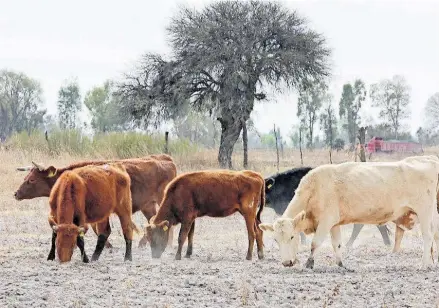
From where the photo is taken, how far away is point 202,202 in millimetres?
13391

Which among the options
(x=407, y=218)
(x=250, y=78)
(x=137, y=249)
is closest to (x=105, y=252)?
(x=137, y=249)

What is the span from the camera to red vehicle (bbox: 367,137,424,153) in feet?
232

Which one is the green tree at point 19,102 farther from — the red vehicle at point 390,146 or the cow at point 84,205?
the cow at point 84,205

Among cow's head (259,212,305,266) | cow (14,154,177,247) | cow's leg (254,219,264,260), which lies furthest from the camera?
cow (14,154,177,247)

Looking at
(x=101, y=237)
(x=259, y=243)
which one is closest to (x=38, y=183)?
(x=101, y=237)

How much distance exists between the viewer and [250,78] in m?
42.7

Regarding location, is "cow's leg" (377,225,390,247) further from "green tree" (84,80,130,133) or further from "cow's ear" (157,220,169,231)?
"green tree" (84,80,130,133)

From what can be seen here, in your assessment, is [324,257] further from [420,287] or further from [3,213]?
[3,213]

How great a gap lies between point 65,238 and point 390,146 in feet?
211

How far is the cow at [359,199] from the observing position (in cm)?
1209

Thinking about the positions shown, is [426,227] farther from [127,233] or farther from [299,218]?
[127,233]

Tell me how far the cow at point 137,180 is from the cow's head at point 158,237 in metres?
1.48

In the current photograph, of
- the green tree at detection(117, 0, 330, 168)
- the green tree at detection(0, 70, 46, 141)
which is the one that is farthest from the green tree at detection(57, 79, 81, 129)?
the green tree at detection(117, 0, 330, 168)

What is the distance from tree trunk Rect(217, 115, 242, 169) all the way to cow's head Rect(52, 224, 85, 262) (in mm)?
28636
